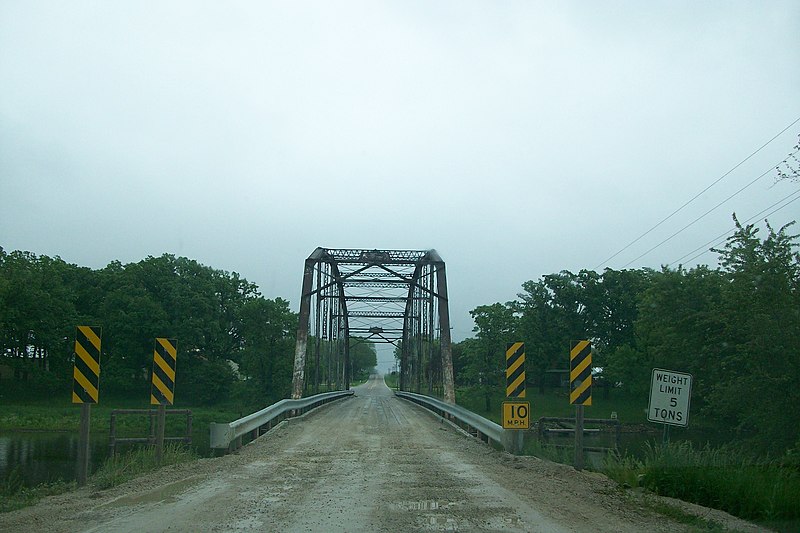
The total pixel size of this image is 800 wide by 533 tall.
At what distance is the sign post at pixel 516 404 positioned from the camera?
14.5 meters

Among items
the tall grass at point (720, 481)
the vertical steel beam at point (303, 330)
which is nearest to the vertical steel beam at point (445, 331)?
the vertical steel beam at point (303, 330)

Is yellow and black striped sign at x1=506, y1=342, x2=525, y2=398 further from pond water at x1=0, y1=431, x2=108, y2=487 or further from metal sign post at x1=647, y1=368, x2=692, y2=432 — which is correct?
pond water at x1=0, y1=431, x2=108, y2=487

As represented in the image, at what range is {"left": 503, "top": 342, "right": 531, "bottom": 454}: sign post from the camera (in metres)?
14.5

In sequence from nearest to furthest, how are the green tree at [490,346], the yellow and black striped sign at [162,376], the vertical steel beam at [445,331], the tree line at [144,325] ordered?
the yellow and black striped sign at [162,376] → the vertical steel beam at [445,331] → the tree line at [144,325] → the green tree at [490,346]

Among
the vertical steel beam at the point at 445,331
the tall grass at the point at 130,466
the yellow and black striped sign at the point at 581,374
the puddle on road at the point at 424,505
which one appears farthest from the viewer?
the vertical steel beam at the point at 445,331

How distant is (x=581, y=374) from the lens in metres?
12.9

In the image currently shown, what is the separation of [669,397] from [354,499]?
19.3 feet

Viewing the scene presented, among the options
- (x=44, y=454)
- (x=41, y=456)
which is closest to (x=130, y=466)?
(x=41, y=456)

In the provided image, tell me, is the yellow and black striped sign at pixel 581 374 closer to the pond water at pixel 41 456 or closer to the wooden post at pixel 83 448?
the wooden post at pixel 83 448

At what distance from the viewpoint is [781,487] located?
8664mm

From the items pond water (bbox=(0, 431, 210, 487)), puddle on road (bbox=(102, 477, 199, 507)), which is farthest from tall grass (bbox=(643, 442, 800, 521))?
pond water (bbox=(0, 431, 210, 487))

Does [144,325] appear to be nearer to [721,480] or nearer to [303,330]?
[303,330]

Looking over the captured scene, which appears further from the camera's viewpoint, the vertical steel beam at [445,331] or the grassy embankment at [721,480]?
the vertical steel beam at [445,331]

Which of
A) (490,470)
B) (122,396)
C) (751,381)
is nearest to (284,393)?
(122,396)
